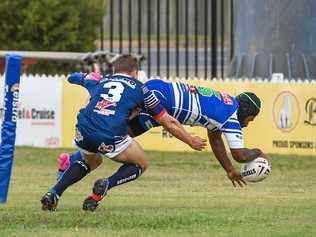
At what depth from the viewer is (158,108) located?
12234 mm

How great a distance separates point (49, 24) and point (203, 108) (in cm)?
1934

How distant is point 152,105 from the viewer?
1220 centimetres

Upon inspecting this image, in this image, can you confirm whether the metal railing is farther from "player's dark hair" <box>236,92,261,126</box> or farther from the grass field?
"player's dark hair" <box>236,92,261,126</box>

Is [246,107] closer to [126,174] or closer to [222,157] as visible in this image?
[222,157]

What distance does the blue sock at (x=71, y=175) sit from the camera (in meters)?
12.5

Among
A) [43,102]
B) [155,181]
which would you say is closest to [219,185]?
[155,181]

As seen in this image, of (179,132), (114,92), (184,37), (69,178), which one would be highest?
(114,92)

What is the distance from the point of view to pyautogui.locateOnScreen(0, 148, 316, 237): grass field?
11.0 m

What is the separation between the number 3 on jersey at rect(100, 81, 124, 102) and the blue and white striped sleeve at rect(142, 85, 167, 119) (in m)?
0.24

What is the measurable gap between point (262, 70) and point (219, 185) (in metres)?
8.36

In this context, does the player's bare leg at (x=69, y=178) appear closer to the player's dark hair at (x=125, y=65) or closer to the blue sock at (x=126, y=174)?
the blue sock at (x=126, y=174)

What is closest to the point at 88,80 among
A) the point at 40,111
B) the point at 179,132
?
the point at 179,132

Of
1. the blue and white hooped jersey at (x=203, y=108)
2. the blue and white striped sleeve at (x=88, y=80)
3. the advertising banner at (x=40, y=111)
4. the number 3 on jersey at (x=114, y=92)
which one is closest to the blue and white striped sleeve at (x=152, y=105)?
the number 3 on jersey at (x=114, y=92)

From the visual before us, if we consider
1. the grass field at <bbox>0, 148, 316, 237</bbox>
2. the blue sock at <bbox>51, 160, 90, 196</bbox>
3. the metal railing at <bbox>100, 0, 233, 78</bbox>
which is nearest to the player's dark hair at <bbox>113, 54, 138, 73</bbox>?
the blue sock at <bbox>51, 160, 90, 196</bbox>
